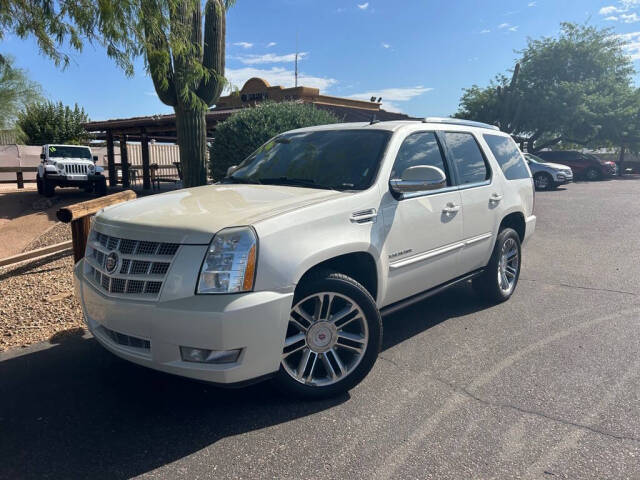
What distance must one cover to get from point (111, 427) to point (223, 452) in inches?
29.5

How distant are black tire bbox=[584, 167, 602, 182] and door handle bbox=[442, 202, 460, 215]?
1074 inches

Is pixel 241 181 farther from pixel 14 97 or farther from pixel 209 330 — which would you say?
pixel 14 97

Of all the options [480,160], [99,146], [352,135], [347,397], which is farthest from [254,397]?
[99,146]

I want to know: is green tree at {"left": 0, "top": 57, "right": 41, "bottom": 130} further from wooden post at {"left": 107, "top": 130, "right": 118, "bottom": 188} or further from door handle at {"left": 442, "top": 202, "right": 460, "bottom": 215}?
door handle at {"left": 442, "top": 202, "right": 460, "bottom": 215}

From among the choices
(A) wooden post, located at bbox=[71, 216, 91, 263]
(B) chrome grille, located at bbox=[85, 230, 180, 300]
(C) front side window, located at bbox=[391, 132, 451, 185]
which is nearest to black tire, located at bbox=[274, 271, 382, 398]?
(B) chrome grille, located at bbox=[85, 230, 180, 300]

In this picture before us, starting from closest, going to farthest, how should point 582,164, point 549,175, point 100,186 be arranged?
point 100,186 → point 549,175 → point 582,164

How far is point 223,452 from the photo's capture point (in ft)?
9.07

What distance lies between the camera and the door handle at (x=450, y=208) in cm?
426

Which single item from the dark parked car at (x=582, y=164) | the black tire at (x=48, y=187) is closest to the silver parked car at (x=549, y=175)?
the dark parked car at (x=582, y=164)

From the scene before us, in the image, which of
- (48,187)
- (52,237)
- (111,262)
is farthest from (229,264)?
(48,187)

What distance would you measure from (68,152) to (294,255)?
57.4 feet

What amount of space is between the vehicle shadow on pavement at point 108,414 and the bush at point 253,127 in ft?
18.9

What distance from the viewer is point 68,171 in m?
16.7

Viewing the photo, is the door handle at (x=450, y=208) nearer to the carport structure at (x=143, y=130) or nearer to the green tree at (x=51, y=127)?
the carport structure at (x=143, y=130)
